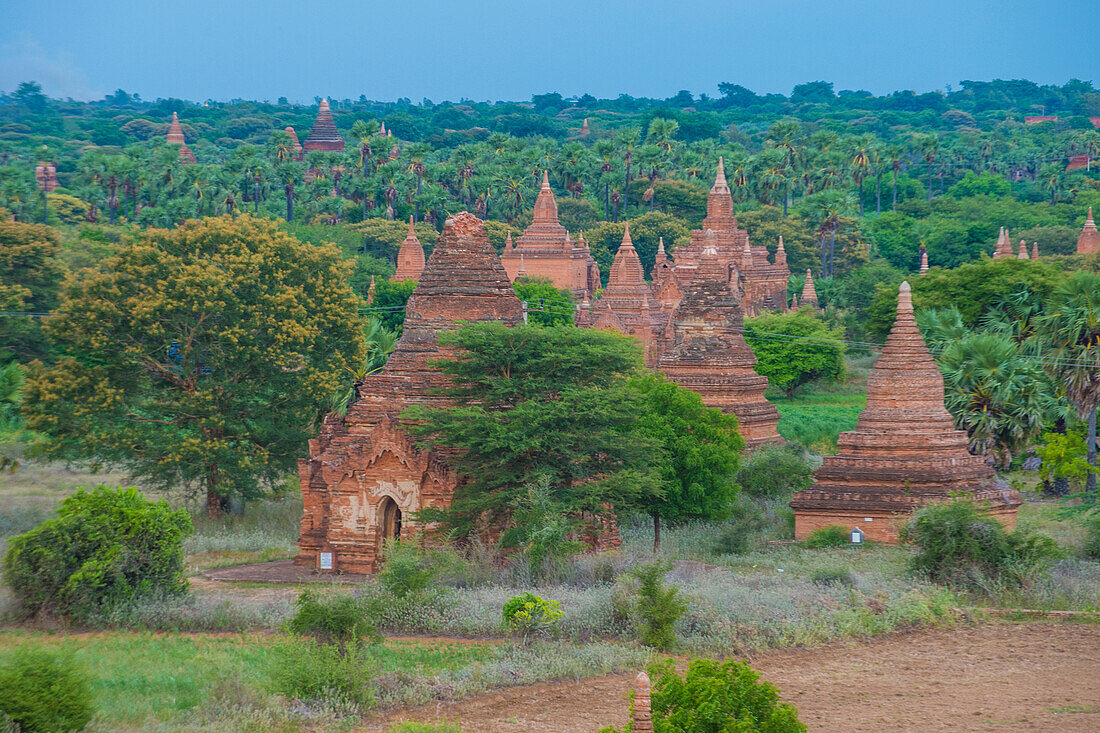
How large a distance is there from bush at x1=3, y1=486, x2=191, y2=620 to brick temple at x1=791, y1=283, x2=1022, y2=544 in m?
11.9

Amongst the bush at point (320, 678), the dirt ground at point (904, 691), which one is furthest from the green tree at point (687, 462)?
the bush at point (320, 678)

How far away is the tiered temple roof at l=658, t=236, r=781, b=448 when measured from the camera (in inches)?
1367

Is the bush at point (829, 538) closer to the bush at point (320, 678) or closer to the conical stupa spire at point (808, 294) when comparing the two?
the bush at point (320, 678)

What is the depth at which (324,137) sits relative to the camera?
14875 cm

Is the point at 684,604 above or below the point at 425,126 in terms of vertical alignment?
below

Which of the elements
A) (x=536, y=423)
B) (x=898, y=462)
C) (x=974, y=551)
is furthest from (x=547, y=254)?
(x=974, y=551)

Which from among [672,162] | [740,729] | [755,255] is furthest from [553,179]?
[740,729]

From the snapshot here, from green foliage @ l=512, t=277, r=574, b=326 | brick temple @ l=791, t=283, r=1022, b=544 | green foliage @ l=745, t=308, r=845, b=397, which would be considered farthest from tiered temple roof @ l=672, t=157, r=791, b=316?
brick temple @ l=791, t=283, r=1022, b=544

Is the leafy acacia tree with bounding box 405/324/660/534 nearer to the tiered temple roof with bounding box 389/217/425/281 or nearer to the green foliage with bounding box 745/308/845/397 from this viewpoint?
the green foliage with bounding box 745/308/845/397

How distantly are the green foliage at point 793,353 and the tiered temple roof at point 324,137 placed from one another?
94.9 metres

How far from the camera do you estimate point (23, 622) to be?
64.6 feet

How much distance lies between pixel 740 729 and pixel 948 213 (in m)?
103

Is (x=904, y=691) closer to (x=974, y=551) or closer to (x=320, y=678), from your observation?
(x=974, y=551)

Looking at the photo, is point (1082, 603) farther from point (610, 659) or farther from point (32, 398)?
point (32, 398)
